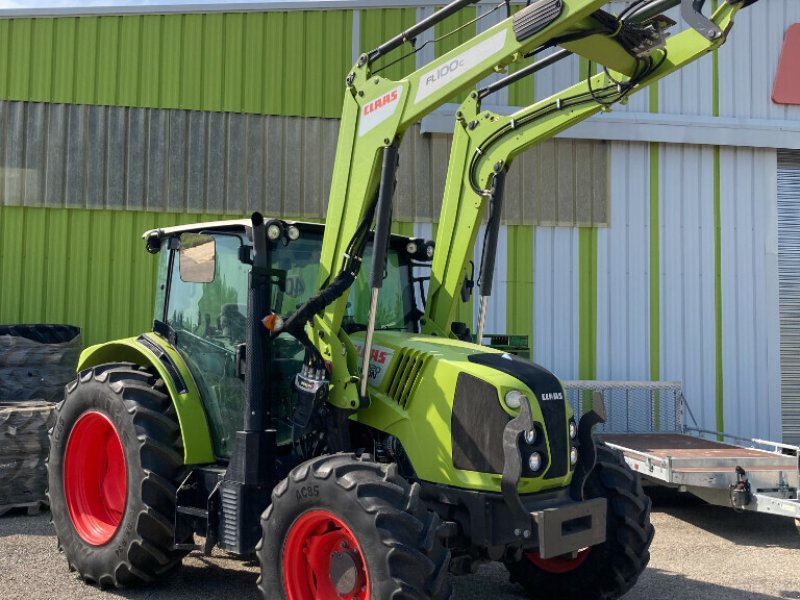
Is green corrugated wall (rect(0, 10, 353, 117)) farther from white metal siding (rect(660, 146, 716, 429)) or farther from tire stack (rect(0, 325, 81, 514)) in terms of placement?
white metal siding (rect(660, 146, 716, 429))

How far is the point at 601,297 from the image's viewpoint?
11.7 metres

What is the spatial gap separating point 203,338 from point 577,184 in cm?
734

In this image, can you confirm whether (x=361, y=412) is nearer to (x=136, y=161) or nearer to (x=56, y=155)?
(x=136, y=161)

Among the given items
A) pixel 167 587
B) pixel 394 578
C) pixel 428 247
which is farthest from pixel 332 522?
pixel 428 247

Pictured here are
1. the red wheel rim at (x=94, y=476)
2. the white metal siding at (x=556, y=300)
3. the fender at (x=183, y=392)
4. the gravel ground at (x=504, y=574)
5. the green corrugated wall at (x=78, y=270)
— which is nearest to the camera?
the fender at (x=183, y=392)

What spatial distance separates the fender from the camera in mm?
5484

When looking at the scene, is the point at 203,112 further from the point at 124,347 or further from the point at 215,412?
the point at 215,412

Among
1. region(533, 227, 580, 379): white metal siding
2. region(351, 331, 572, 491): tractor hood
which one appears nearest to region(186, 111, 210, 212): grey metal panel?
region(533, 227, 580, 379): white metal siding

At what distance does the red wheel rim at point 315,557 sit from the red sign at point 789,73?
1039 cm

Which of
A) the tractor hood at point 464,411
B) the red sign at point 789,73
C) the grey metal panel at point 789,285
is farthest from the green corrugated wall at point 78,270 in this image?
Answer: the red sign at point 789,73

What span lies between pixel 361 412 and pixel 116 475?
2.20 m

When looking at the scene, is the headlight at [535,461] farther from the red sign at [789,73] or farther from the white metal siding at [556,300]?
the red sign at [789,73]

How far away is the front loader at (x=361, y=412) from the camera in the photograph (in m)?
4.49

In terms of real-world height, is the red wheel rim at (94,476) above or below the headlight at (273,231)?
below
